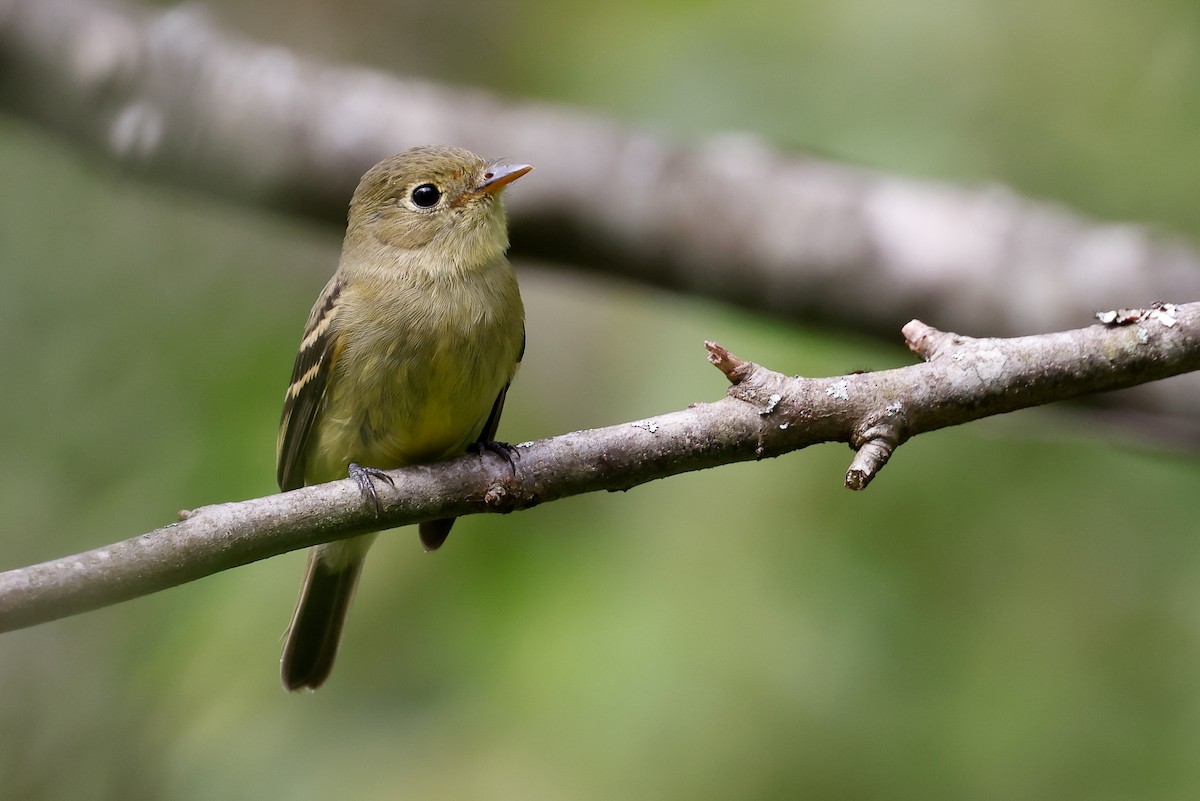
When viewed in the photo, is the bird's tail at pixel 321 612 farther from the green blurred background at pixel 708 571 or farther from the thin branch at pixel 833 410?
the thin branch at pixel 833 410

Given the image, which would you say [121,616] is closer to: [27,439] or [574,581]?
[27,439]

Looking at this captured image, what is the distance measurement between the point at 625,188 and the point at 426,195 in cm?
141

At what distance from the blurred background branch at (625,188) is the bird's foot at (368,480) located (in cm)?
250

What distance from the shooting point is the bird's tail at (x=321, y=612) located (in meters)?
4.86

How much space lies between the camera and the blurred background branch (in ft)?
18.6

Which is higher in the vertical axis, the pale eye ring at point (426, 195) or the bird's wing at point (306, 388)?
the pale eye ring at point (426, 195)

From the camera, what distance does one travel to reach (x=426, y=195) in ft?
15.8

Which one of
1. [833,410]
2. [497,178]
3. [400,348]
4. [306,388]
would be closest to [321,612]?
[306,388]

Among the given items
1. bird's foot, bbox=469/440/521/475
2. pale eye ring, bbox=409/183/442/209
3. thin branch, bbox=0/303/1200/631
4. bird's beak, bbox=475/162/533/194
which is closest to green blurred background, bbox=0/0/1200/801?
bird's foot, bbox=469/440/521/475

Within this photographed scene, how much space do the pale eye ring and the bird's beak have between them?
170mm

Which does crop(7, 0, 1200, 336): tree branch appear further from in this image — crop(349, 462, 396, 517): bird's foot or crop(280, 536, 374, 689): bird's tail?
crop(349, 462, 396, 517): bird's foot

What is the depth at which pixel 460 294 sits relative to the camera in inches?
173

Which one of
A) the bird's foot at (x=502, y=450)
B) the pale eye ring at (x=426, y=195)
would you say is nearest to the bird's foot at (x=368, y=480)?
the bird's foot at (x=502, y=450)

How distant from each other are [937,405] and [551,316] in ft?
15.6
